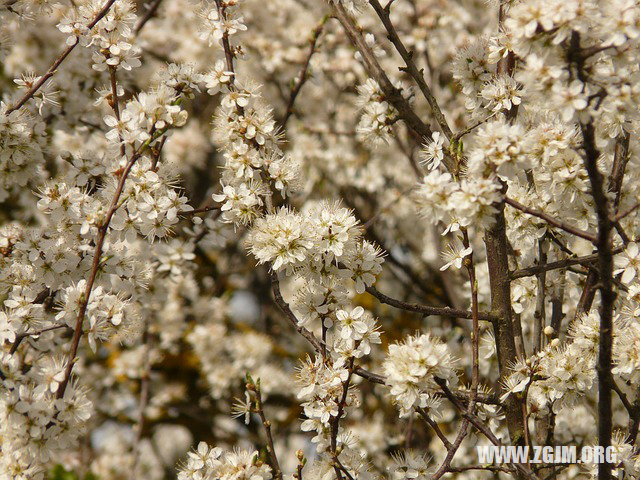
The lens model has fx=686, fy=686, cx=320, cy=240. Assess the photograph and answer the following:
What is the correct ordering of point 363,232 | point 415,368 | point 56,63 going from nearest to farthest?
point 415,368 → point 363,232 → point 56,63

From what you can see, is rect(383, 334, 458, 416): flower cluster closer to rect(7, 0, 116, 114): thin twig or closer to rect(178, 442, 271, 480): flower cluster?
rect(178, 442, 271, 480): flower cluster

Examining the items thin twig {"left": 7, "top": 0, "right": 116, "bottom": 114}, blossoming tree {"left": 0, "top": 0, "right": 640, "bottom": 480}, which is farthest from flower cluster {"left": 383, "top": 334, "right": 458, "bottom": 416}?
thin twig {"left": 7, "top": 0, "right": 116, "bottom": 114}

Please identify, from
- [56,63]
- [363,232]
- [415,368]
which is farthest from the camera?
[56,63]

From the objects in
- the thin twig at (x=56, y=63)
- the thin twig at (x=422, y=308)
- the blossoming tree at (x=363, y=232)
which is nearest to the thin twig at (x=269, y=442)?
the blossoming tree at (x=363, y=232)

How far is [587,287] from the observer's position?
279 centimetres

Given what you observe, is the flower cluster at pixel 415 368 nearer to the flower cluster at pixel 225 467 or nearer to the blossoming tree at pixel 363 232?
the blossoming tree at pixel 363 232

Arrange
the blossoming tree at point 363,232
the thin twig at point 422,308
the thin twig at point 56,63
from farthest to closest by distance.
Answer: the thin twig at point 56,63, the thin twig at point 422,308, the blossoming tree at point 363,232

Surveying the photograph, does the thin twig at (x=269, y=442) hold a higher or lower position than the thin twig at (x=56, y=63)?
lower

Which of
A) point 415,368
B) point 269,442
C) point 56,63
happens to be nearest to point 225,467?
point 269,442

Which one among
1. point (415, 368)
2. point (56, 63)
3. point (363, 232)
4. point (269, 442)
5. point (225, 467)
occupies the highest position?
point (56, 63)

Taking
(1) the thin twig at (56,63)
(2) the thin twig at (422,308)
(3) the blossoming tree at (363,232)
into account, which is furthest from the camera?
(1) the thin twig at (56,63)

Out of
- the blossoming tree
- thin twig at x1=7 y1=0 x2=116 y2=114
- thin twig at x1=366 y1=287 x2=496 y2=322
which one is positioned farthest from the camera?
thin twig at x1=7 y1=0 x2=116 y2=114

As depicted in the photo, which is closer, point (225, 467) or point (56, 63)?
point (225, 467)

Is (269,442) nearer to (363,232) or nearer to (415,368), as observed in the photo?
(415,368)
